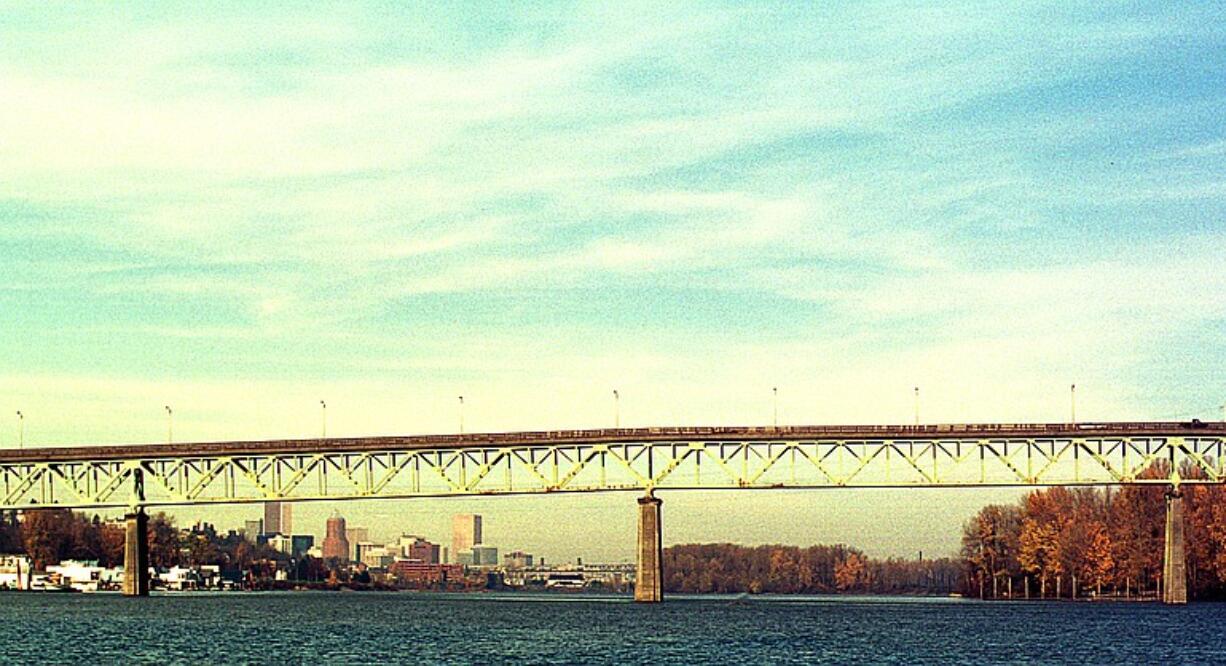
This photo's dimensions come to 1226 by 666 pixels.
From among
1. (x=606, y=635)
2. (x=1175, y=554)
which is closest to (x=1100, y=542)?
(x=1175, y=554)

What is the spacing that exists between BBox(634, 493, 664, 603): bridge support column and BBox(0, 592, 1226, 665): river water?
3.04 metres

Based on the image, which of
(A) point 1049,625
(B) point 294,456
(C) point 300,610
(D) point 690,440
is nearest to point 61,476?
(B) point 294,456

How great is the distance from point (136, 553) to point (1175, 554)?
7506 centimetres

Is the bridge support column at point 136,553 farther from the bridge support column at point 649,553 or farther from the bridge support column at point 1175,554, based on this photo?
the bridge support column at point 1175,554

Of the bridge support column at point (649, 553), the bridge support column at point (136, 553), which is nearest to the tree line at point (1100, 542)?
the bridge support column at point (649, 553)

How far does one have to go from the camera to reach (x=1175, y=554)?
115438 millimetres

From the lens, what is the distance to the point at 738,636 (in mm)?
81250

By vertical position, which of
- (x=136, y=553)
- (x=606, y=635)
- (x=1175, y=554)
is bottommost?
(x=606, y=635)

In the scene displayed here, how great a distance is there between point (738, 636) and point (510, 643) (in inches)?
484

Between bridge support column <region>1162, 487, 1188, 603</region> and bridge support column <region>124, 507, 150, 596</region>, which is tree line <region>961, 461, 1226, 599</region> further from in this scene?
bridge support column <region>124, 507, 150, 596</region>

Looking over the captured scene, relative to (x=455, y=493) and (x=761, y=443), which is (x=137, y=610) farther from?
(x=761, y=443)

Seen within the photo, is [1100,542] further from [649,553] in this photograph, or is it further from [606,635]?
[606,635]

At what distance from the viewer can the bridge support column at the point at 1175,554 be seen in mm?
115250

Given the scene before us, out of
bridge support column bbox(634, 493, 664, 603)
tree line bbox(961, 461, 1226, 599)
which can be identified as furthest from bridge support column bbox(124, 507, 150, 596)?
tree line bbox(961, 461, 1226, 599)
